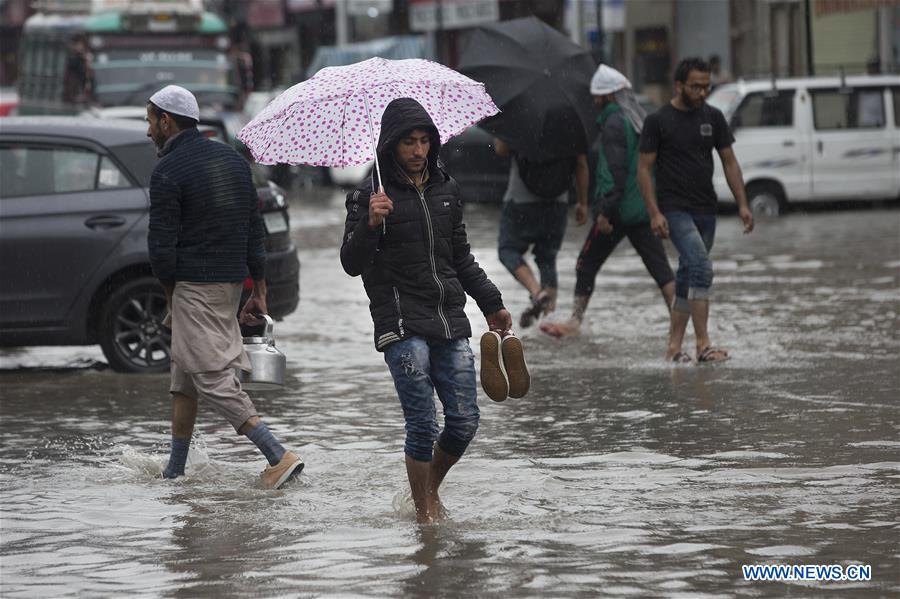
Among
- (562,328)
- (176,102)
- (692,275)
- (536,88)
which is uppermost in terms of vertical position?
(176,102)

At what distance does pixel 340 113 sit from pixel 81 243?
407cm

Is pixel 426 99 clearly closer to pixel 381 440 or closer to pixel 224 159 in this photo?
pixel 224 159

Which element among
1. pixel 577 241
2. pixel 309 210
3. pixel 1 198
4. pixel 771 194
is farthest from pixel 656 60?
pixel 1 198

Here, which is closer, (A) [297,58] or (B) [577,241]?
(B) [577,241]

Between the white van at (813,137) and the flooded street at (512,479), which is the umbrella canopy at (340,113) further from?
the white van at (813,137)

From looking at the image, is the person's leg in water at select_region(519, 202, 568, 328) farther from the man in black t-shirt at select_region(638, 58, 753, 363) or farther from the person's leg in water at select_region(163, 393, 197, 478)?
the person's leg in water at select_region(163, 393, 197, 478)

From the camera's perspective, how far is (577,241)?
2064 centimetres

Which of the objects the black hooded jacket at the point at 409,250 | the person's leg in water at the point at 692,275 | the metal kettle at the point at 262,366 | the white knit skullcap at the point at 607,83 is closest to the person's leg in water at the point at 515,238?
the white knit skullcap at the point at 607,83

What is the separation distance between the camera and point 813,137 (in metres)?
23.5

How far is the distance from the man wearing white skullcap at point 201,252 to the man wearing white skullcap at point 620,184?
457 cm

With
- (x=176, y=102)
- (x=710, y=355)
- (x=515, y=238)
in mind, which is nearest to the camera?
(x=176, y=102)

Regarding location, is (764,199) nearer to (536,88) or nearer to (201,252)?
(536,88)

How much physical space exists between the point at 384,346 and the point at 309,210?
71.9ft

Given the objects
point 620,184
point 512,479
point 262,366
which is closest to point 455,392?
point 512,479
